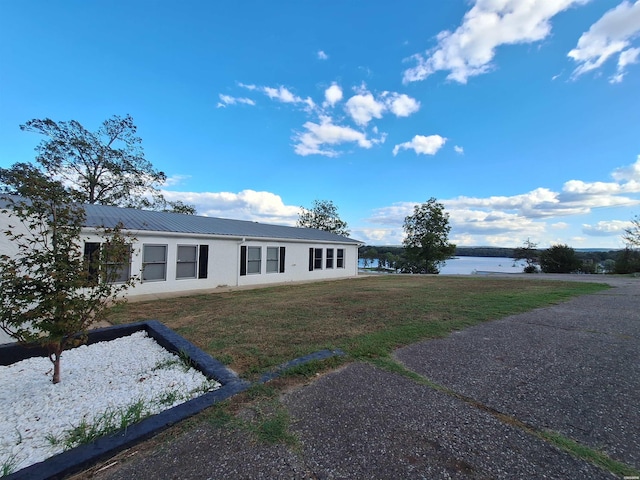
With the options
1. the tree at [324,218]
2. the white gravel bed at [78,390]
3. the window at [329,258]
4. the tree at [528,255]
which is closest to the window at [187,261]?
the white gravel bed at [78,390]

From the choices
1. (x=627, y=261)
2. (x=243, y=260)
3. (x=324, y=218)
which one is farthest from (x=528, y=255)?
(x=243, y=260)

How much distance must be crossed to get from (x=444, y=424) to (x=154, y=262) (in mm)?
10191

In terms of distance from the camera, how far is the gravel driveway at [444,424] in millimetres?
1770

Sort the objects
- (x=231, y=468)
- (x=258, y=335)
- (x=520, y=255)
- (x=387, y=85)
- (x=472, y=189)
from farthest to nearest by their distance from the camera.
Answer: (x=520, y=255)
(x=472, y=189)
(x=387, y=85)
(x=258, y=335)
(x=231, y=468)

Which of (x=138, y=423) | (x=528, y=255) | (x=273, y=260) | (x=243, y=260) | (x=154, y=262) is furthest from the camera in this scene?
(x=528, y=255)

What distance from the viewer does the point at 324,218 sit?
3250 centimetres

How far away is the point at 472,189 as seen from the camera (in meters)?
19.5

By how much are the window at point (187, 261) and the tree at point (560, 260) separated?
1208 inches

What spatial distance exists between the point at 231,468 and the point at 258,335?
9.57 feet

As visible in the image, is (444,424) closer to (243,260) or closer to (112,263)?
(112,263)

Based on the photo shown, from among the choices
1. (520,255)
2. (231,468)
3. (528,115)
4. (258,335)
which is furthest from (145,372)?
(520,255)

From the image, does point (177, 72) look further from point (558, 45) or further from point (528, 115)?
point (528, 115)

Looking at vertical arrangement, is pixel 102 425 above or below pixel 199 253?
below

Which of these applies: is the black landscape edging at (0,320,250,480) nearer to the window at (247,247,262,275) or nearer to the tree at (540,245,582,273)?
the window at (247,247,262,275)
